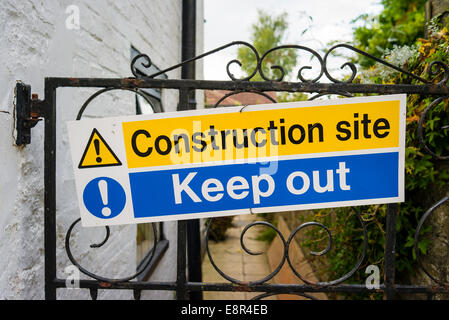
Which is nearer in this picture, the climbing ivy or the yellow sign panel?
the yellow sign panel

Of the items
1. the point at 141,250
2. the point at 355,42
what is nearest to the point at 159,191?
the point at 141,250

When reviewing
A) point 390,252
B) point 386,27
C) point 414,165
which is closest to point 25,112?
point 390,252

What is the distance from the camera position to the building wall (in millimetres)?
987

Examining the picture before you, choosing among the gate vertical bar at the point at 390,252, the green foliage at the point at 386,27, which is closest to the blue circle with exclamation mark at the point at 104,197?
the gate vertical bar at the point at 390,252

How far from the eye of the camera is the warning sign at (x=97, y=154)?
1.06 metres

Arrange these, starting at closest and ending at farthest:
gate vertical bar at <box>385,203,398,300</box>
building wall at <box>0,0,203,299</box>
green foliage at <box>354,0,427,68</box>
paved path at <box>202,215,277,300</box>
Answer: building wall at <box>0,0,203,299</box>, gate vertical bar at <box>385,203,398,300</box>, green foliage at <box>354,0,427,68</box>, paved path at <box>202,215,277,300</box>

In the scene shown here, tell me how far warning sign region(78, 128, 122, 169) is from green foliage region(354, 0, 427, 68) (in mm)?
2300

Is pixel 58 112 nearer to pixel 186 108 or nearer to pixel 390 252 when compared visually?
pixel 186 108

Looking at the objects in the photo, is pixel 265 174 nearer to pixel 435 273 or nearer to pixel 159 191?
pixel 159 191

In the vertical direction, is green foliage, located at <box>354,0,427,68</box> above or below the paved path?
above

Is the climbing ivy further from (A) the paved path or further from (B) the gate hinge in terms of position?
(A) the paved path

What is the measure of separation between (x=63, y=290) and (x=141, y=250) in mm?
1460

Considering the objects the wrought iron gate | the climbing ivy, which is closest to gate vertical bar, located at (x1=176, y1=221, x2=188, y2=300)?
the wrought iron gate

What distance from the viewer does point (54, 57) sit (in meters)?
1.25
